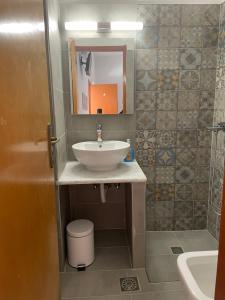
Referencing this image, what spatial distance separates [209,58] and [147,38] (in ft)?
1.90

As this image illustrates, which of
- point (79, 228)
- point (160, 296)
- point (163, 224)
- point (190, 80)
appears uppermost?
point (190, 80)

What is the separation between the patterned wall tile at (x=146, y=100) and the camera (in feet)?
7.00

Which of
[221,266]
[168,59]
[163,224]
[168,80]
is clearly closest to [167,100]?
[168,80]

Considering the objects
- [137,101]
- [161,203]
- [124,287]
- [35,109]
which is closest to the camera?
[35,109]

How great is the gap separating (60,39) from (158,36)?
0.85m

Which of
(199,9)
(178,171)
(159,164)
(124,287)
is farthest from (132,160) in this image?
(199,9)

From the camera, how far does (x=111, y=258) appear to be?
6.52 ft

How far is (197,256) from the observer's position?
4.26ft

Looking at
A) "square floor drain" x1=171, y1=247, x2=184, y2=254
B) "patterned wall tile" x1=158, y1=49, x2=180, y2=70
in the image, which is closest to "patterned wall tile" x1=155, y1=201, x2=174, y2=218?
"square floor drain" x1=171, y1=247, x2=184, y2=254

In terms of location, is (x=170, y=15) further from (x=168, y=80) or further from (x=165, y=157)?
(x=165, y=157)

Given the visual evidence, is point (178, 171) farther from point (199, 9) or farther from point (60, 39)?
point (60, 39)

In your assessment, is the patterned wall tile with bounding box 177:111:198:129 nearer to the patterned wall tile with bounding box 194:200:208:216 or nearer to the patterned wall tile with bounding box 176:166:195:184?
the patterned wall tile with bounding box 176:166:195:184

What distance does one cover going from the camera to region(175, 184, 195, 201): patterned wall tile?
230 cm

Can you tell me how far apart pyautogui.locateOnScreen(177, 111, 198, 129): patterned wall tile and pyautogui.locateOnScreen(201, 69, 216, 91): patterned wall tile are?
25cm
